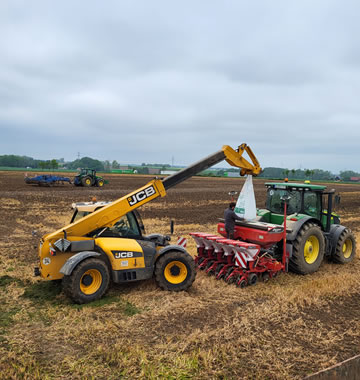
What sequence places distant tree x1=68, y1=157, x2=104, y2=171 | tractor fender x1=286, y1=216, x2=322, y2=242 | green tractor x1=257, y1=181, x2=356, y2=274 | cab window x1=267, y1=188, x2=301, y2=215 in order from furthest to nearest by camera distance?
distant tree x1=68, y1=157, x2=104, y2=171, cab window x1=267, y1=188, x2=301, y2=215, green tractor x1=257, y1=181, x2=356, y2=274, tractor fender x1=286, y1=216, x2=322, y2=242

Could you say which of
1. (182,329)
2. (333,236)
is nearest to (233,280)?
(182,329)

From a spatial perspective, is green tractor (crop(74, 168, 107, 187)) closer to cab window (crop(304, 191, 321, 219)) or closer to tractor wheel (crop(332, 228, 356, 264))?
cab window (crop(304, 191, 321, 219))

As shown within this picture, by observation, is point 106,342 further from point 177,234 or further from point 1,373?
point 177,234

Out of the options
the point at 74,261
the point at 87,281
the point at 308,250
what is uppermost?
the point at 74,261

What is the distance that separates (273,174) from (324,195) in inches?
7013

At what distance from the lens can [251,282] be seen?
7742 millimetres

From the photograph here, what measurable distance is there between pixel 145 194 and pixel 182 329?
2910mm

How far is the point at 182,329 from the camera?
570 cm

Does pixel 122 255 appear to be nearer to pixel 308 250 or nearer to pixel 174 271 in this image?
pixel 174 271

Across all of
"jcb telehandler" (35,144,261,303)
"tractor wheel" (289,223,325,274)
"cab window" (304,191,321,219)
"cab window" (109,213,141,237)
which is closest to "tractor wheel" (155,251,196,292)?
"jcb telehandler" (35,144,261,303)

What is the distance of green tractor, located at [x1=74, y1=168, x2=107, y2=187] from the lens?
3606 centimetres

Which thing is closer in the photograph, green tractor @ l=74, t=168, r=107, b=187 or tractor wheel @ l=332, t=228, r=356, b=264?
tractor wheel @ l=332, t=228, r=356, b=264

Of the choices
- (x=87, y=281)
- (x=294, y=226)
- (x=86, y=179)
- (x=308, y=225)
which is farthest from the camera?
(x=86, y=179)

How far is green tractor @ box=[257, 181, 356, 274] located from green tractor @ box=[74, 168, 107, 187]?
29.2 meters
